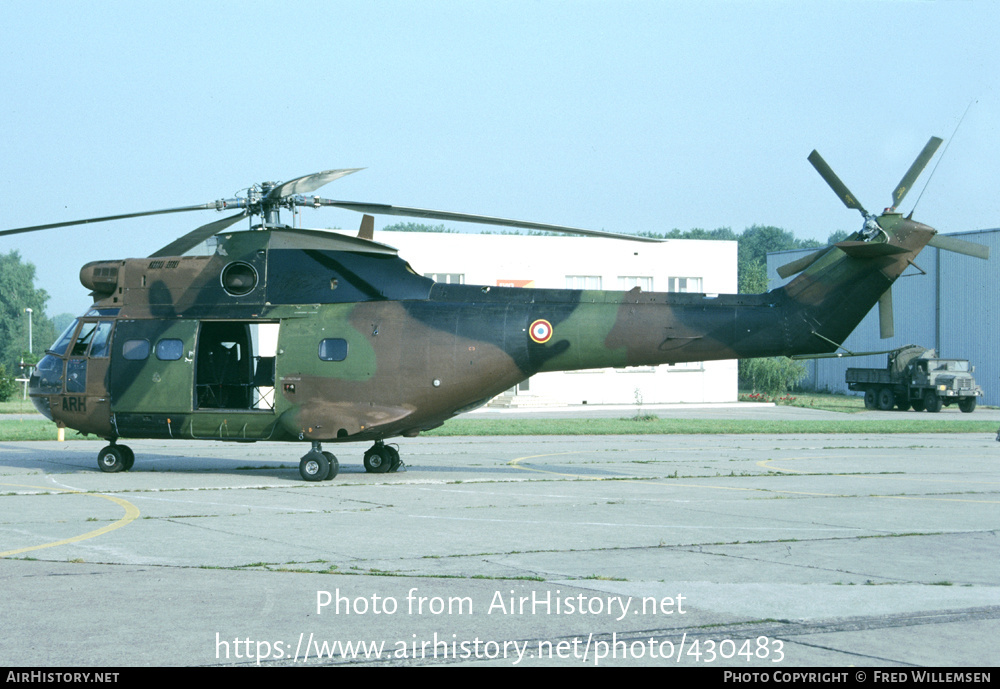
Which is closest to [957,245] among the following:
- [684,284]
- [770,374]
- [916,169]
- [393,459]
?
[916,169]

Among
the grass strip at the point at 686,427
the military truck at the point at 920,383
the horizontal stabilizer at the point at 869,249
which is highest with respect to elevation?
the horizontal stabilizer at the point at 869,249

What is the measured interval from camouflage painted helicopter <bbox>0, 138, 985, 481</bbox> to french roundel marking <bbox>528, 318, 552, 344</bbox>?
1.3 inches

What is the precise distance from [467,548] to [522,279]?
4247 centimetres

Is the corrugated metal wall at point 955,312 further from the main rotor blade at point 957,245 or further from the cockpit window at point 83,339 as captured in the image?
the cockpit window at point 83,339

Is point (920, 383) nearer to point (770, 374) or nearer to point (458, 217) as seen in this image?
point (770, 374)

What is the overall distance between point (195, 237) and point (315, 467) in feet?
15.5

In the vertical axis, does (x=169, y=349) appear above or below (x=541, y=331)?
below

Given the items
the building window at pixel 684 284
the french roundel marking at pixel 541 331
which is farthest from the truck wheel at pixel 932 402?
the french roundel marking at pixel 541 331

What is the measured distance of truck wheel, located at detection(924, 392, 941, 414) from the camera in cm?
4772

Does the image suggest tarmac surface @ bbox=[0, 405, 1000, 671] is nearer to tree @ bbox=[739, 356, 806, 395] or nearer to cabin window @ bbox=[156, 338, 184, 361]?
cabin window @ bbox=[156, 338, 184, 361]

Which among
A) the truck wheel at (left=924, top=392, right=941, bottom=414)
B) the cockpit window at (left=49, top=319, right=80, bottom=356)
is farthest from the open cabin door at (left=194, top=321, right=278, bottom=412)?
the truck wheel at (left=924, top=392, right=941, bottom=414)

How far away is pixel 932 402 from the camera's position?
47.9 m

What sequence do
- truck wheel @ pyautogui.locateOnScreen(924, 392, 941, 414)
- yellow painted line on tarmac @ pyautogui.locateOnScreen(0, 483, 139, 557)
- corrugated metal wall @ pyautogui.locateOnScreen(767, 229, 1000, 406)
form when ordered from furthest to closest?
corrugated metal wall @ pyautogui.locateOnScreen(767, 229, 1000, 406) → truck wheel @ pyautogui.locateOnScreen(924, 392, 941, 414) → yellow painted line on tarmac @ pyautogui.locateOnScreen(0, 483, 139, 557)

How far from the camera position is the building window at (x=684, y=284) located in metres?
55.1
